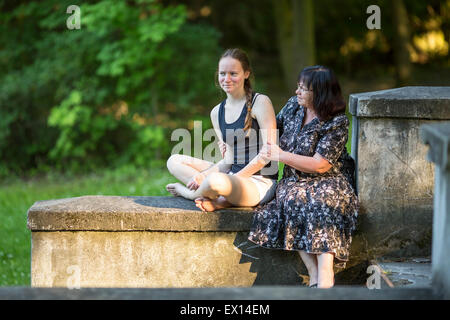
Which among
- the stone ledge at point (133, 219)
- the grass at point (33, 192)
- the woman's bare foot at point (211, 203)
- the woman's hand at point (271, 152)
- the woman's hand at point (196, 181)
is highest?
the woman's hand at point (271, 152)

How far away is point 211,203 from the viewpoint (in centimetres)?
375

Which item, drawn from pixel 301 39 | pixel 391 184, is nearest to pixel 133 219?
pixel 391 184

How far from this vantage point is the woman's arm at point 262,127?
3837 millimetres

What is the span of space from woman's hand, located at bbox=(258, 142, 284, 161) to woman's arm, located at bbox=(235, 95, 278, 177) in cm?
6

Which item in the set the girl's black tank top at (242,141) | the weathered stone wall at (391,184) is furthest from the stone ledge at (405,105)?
the girl's black tank top at (242,141)

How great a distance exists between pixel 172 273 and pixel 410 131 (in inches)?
66.8

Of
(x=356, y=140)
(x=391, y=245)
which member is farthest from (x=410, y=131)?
(x=391, y=245)

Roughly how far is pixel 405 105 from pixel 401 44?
36.5 ft

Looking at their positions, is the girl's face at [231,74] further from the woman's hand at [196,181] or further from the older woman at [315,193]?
the woman's hand at [196,181]

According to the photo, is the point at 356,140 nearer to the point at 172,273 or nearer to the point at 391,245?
the point at 391,245

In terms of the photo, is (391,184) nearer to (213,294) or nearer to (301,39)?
(213,294)

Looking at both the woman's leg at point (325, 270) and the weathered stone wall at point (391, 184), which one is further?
the weathered stone wall at point (391, 184)

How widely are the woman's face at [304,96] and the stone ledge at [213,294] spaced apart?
4.58 ft

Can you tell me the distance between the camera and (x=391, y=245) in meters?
3.78
